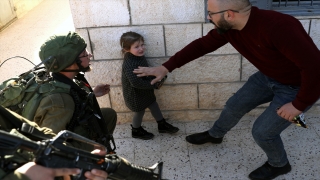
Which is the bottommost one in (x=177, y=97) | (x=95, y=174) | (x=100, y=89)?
(x=177, y=97)

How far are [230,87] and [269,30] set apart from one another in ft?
4.87

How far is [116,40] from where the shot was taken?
3.62 metres

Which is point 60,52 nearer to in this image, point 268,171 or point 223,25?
point 223,25

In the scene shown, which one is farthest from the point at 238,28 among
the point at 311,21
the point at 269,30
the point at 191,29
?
the point at 311,21

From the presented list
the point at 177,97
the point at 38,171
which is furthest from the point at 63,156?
the point at 177,97

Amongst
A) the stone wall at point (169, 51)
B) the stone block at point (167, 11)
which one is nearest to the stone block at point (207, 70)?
the stone wall at point (169, 51)

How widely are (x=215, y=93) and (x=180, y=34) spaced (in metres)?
0.80

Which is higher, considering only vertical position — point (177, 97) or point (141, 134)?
point (177, 97)

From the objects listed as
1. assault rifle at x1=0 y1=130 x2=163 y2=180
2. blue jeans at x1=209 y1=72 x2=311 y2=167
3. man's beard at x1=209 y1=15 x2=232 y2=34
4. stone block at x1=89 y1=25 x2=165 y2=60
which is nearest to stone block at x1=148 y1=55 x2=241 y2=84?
stone block at x1=89 y1=25 x2=165 y2=60

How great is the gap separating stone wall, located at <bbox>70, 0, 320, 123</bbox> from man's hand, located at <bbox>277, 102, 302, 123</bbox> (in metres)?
1.23

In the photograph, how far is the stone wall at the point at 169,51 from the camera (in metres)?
3.48

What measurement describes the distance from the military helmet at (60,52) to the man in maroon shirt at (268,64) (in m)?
0.70

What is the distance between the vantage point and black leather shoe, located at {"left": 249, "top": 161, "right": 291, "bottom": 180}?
3.04m

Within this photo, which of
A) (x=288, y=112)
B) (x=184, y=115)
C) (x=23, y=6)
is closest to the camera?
(x=288, y=112)
